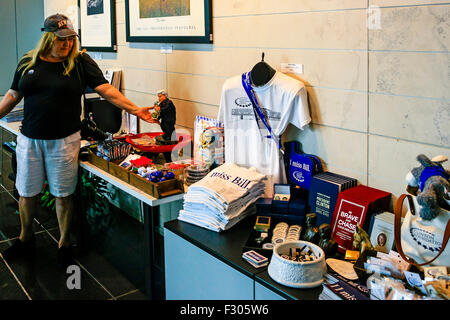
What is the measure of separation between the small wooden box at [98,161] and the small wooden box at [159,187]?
15.7 inches

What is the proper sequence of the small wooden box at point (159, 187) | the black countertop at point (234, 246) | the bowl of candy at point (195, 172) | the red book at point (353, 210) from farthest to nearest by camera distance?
the bowl of candy at point (195, 172) < the small wooden box at point (159, 187) < the red book at point (353, 210) < the black countertop at point (234, 246)

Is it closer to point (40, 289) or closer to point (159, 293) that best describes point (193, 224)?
point (159, 293)

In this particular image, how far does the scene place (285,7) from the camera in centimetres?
234

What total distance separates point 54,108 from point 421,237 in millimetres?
2229

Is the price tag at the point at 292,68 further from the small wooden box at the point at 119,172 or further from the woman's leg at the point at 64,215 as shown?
the woman's leg at the point at 64,215

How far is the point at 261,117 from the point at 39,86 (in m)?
1.42

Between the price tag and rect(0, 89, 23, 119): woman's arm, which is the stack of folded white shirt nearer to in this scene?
the price tag

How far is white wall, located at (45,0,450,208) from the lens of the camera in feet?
6.00

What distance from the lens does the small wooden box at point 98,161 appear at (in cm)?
285

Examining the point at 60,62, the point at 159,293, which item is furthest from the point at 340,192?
the point at 60,62

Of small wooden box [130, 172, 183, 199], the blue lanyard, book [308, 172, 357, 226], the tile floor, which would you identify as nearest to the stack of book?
the tile floor

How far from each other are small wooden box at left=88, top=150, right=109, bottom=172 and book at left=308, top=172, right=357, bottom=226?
4.26 feet

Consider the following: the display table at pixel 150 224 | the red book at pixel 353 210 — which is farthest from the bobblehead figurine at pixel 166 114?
the red book at pixel 353 210

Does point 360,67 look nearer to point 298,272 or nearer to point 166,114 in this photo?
point 298,272
